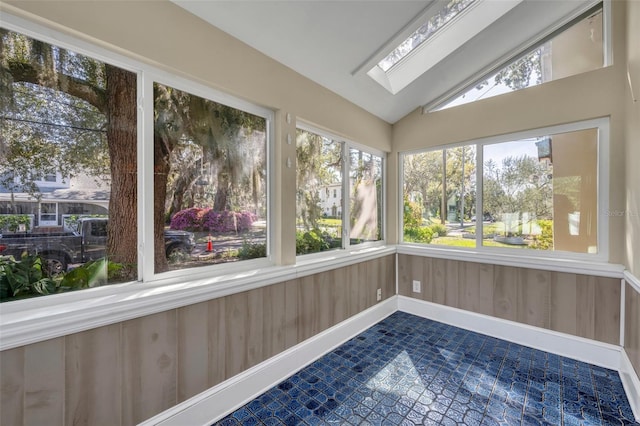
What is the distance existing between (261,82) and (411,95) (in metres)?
1.79

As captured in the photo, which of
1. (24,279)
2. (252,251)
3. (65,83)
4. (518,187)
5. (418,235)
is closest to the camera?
(24,279)

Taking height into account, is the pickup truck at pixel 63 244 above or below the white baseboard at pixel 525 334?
above

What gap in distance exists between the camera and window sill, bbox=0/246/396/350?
1.11 meters

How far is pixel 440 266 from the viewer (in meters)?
3.19

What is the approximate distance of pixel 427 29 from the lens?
2369 millimetres

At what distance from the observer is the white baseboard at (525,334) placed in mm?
2268

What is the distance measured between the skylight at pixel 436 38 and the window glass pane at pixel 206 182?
1.42 m

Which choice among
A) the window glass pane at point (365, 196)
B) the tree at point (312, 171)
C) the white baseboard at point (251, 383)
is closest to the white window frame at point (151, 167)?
the tree at point (312, 171)

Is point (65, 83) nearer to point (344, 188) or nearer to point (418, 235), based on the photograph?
point (344, 188)

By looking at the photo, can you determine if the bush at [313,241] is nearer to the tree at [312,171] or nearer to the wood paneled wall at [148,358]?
the tree at [312,171]

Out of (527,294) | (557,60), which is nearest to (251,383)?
(527,294)

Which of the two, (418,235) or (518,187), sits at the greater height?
(518,187)

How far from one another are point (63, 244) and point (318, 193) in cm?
187

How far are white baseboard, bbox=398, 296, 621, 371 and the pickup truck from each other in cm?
321
